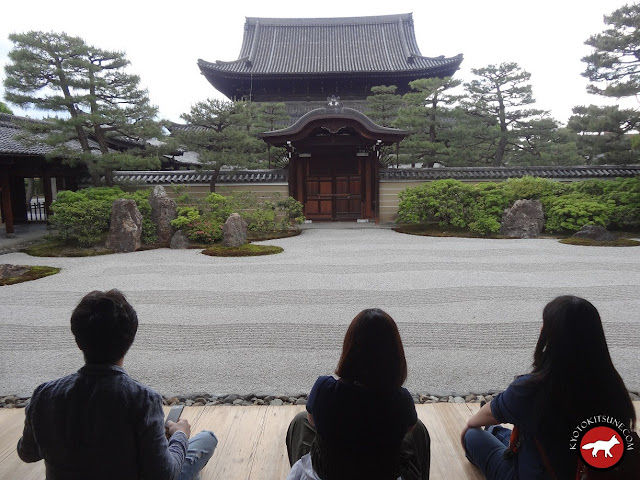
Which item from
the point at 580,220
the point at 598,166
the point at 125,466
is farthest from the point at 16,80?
the point at 598,166

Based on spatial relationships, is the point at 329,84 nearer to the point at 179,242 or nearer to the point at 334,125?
the point at 334,125

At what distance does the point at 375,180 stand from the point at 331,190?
63.5 inches

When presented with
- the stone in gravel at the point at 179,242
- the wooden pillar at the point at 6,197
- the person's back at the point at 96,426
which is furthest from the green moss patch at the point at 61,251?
the person's back at the point at 96,426

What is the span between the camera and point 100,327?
1802 millimetres

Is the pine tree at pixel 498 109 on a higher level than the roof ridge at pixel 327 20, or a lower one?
lower

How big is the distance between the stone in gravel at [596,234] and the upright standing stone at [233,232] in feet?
28.3

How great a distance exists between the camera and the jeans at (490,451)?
2.24 meters

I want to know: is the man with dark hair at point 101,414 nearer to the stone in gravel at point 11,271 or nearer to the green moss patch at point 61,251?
the stone in gravel at point 11,271

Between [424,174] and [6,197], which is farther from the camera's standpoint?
[424,174]

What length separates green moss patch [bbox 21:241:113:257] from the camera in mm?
10750

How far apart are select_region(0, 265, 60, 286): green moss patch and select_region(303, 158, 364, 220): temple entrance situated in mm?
9413

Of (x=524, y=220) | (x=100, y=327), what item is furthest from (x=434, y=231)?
(x=100, y=327)

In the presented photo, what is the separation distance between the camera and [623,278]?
7.65m

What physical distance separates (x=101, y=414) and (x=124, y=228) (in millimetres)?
10347
